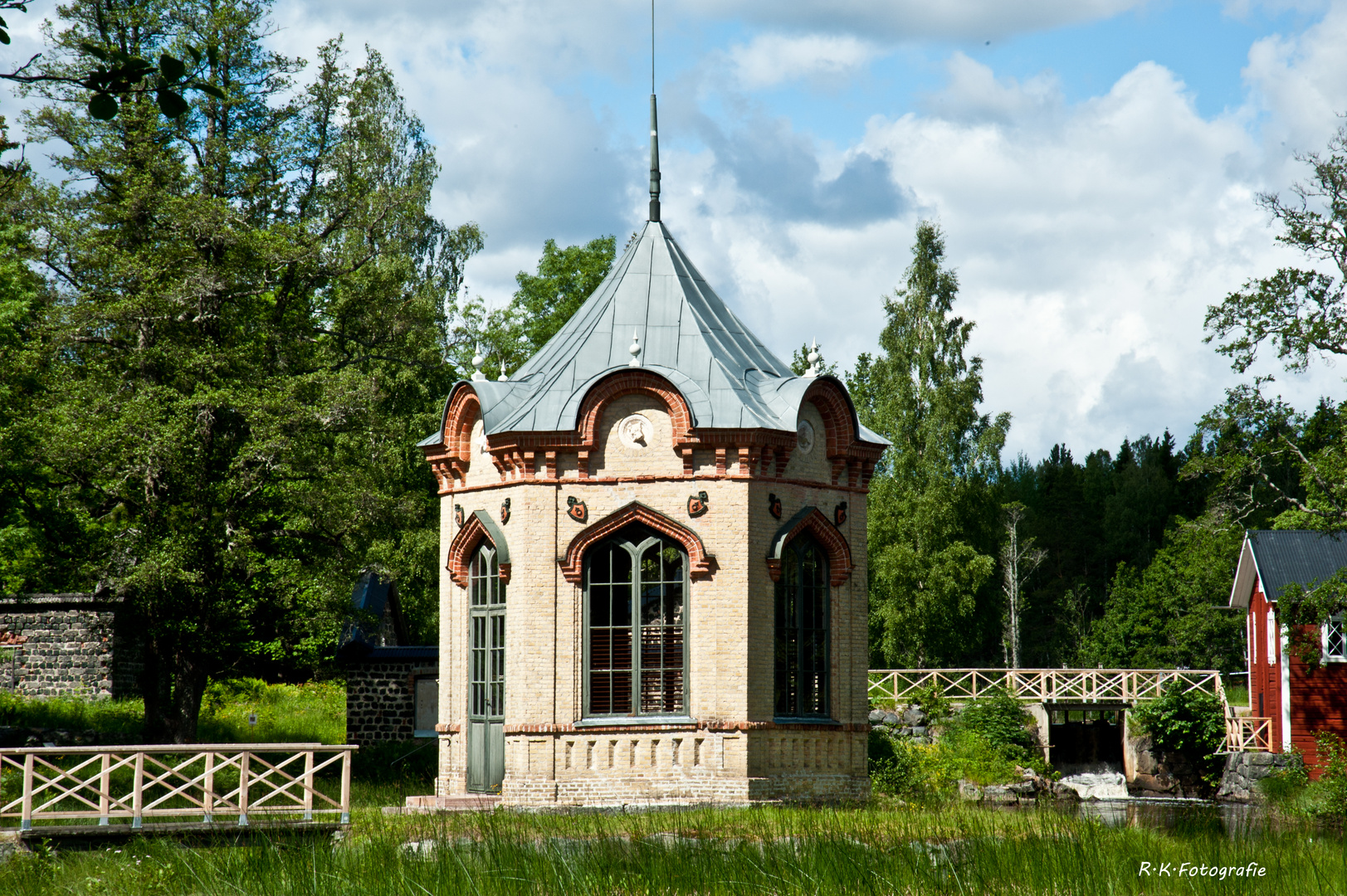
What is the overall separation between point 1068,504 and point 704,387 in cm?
5017

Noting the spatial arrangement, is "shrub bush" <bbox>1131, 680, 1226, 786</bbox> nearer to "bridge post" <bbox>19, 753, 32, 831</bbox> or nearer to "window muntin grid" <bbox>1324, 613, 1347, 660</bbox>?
"window muntin grid" <bbox>1324, 613, 1347, 660</bbox>

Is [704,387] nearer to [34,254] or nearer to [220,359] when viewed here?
[220,359]

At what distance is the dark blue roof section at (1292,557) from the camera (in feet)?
101

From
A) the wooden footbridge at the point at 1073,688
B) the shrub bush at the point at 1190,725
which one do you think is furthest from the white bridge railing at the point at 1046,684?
the shrub bush at the point at 1190,725

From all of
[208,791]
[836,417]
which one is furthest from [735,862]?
[836,417]

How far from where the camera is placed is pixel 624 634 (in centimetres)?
1845

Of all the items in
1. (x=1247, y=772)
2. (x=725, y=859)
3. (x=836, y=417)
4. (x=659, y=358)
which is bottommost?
(x=1247, y=772)

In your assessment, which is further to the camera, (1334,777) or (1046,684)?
(1046,684)

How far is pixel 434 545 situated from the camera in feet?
108

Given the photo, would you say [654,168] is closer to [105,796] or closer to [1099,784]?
[105,796]

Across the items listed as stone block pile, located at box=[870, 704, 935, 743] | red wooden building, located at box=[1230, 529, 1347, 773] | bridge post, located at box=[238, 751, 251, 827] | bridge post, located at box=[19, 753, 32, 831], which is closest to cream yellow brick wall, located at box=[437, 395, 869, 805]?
bridge post, located at box=[238, 751, 251, 827]

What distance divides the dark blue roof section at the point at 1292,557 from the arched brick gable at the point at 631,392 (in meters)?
18.1

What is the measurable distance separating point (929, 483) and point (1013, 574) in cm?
1150

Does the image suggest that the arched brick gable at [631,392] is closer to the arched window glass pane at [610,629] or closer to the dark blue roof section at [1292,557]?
the arched window glass pane at [610,629]
